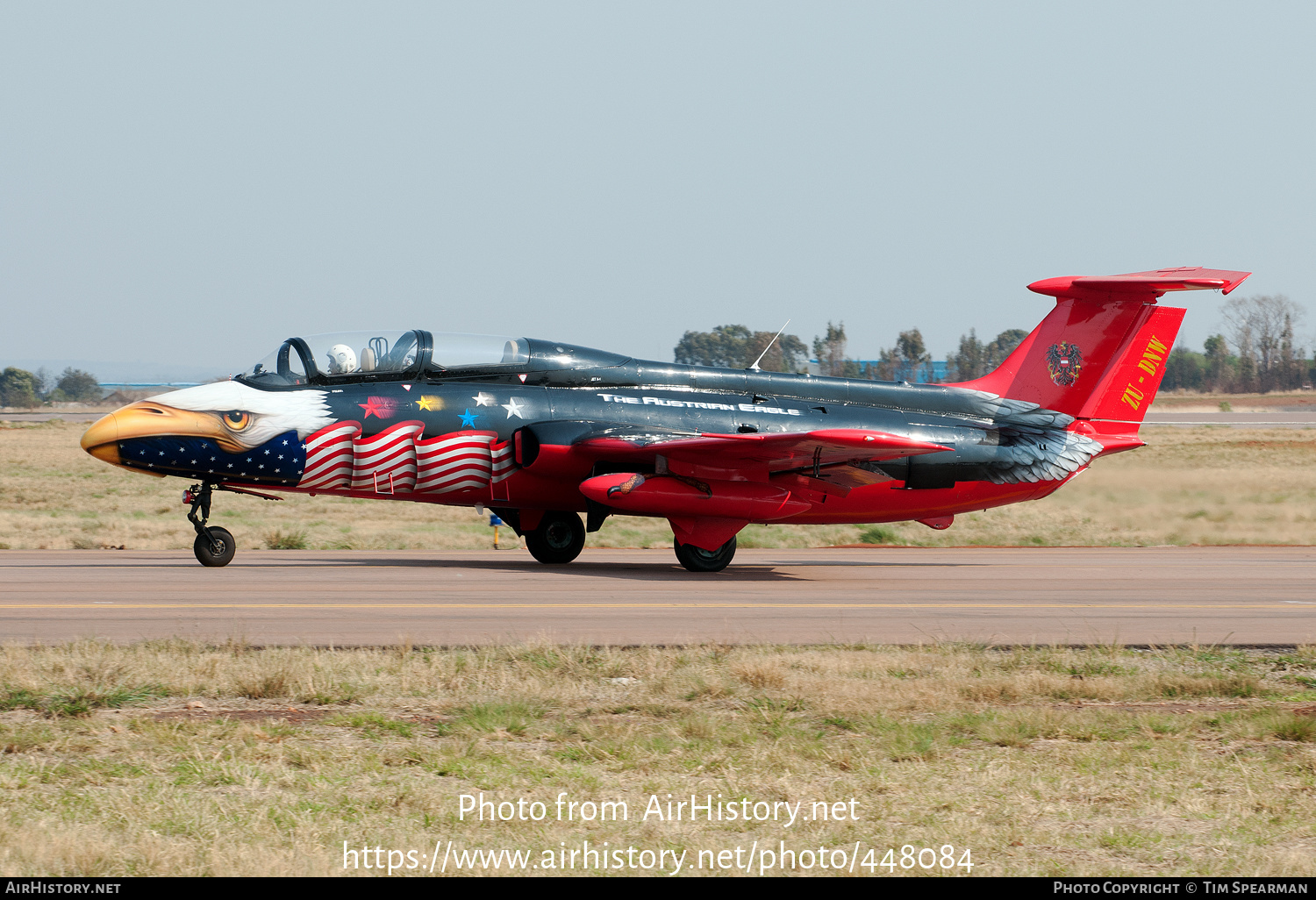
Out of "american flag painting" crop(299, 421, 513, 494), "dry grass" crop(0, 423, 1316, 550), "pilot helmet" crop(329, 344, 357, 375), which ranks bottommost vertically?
"dry grass" crop(0, 423, 1316, 550)

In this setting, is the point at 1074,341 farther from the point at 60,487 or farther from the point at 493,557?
the point at 60,487

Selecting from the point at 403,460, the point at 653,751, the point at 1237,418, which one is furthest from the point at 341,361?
the point at 1237,418

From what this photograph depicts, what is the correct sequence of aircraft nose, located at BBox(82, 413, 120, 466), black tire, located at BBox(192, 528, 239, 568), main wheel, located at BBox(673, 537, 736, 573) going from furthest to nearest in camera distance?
main wheel, located at BBox(673, 537, 736, 573) → black tire, located at BBox(192, 528, 239, 568) → aircraft nose, located at BBox(82, 413, 120, 466)

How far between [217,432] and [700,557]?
263 inches

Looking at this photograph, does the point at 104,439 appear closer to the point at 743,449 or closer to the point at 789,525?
the point at 743,449

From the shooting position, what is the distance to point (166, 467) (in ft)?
51.4

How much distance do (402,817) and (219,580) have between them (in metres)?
9.81

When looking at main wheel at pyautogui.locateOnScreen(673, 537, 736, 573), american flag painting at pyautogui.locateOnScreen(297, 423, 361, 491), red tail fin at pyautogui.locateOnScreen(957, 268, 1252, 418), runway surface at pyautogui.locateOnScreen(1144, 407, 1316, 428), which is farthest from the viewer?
runway surface at pyautogui.locateOnScreen(1144, 407, 1316, 428)

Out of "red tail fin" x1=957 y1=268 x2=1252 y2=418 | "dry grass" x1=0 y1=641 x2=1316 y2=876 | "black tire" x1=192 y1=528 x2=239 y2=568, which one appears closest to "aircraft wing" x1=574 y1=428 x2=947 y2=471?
"red tail fin" x1=957 y1=268 x2=1252 y2=418

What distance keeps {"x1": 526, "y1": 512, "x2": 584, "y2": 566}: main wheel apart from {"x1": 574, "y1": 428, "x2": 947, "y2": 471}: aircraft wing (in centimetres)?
182

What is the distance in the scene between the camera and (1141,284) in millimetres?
18781

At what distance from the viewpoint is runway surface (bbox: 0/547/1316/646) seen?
11188mm

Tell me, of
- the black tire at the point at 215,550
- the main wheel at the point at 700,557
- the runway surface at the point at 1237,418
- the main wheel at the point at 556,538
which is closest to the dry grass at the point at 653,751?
the black tire at the point at 215,550

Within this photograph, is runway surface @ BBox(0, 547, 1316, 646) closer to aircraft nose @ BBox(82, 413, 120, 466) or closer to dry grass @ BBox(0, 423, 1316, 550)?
aircraft nose @ BBox(82, 413, 120, 466)
